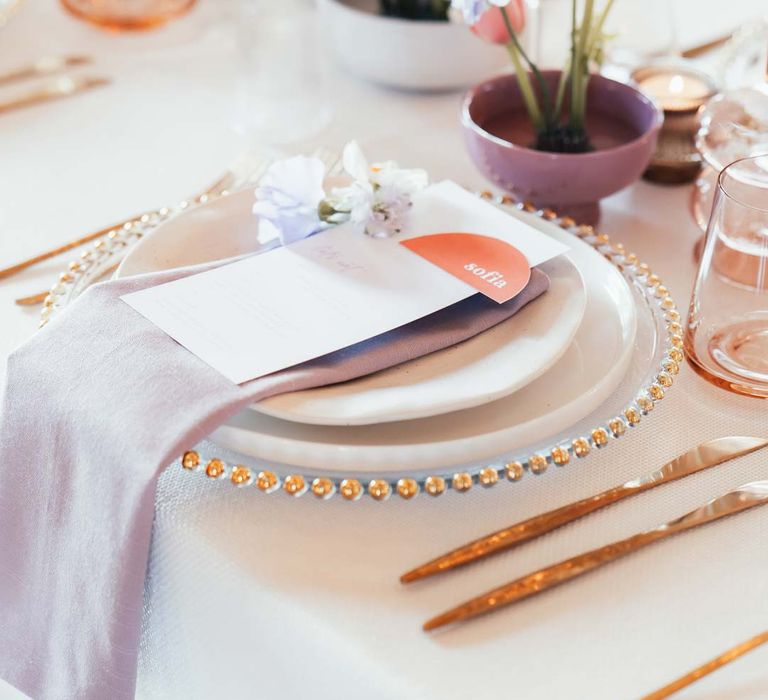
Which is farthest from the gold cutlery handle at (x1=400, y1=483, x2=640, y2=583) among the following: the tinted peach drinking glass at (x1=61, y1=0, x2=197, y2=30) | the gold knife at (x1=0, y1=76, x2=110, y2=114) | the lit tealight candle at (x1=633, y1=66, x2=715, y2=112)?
the tinted peach drinking glass at (x1=61, y1=0, x2=197, y2=30)

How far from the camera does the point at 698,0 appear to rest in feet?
4.06

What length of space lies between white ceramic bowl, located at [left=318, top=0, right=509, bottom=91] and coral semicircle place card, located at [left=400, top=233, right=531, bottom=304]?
15.3 inches

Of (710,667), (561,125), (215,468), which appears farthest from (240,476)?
(561,125)

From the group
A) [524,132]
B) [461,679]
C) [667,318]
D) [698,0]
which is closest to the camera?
[461,679]

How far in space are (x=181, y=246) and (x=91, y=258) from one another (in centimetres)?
6

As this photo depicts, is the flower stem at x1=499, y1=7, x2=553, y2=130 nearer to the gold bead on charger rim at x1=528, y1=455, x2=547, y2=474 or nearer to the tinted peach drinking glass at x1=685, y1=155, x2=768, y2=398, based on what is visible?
the tinted peach drinking glass at x1=685, y1=155, x2=768, y2=398

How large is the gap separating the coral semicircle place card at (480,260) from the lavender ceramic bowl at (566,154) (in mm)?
165

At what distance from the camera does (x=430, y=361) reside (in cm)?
51

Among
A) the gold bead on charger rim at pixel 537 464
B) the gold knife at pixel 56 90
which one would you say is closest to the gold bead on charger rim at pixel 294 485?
the gold bead on charger rim at pixel 537 464

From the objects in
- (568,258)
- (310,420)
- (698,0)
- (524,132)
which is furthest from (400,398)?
(698,0)

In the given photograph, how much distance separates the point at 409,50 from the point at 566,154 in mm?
269

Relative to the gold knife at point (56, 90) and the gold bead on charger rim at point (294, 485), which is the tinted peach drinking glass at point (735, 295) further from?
the gold knife at point (56, 90)

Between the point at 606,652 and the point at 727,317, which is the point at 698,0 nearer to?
the point at 727,317

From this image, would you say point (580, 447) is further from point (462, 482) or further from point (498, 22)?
point (498, 22)
